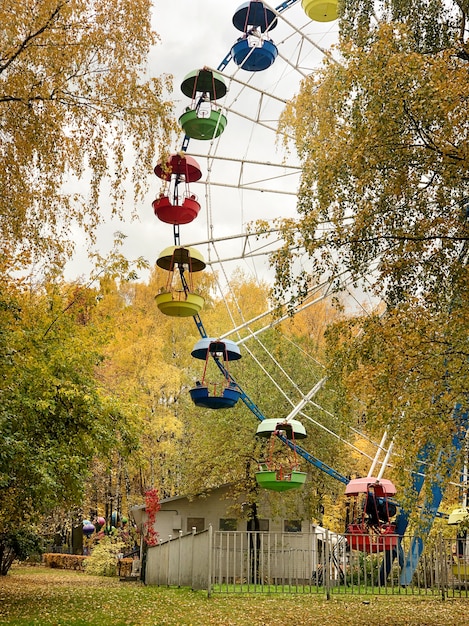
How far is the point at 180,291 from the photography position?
53.5ft

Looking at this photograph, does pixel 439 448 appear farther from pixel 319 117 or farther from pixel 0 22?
pixel 0 22

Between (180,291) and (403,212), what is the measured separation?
7664 mm

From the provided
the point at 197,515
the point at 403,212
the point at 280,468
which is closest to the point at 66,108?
the point at 403,212

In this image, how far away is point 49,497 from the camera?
1338cm

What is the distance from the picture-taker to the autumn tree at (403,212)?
28.3 ft

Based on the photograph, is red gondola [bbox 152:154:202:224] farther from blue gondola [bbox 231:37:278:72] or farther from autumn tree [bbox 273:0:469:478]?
autumn tree [bbox 273:0:469:478]

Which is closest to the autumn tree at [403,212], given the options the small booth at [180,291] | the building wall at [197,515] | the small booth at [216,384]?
the small booth at [180,291]

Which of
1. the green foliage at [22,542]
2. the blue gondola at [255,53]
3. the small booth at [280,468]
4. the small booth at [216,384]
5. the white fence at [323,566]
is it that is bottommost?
the white fence at [323,566]

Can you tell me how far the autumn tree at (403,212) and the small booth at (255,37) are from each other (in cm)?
1009

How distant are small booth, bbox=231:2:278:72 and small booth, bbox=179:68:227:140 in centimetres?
130

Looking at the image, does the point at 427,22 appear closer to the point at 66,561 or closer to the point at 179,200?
the point at 179,200

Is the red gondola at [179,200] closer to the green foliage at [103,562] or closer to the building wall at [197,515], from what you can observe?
the building wall at [197,515]

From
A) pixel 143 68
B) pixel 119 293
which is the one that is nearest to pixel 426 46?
pixel 143 68

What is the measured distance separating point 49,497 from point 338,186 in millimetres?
7797
